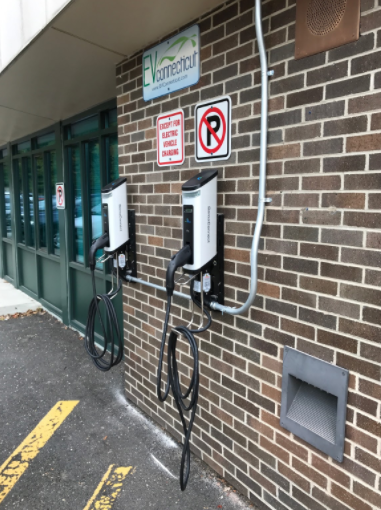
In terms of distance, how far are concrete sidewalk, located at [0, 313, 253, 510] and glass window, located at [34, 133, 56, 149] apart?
301 cm

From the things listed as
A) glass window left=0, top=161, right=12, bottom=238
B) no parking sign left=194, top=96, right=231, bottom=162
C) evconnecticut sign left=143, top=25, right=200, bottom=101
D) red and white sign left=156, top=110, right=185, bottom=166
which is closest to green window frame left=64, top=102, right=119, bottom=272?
evconnecticut sign left=143, top=25, right=200, bottom=101

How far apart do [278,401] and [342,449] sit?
39cm

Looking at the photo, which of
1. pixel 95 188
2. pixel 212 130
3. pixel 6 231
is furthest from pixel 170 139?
pixel 6 231

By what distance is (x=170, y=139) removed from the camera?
2617 mm

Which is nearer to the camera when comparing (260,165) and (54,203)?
(260,165)

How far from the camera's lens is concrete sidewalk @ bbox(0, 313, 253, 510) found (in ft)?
7.73

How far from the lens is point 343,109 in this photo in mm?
1680

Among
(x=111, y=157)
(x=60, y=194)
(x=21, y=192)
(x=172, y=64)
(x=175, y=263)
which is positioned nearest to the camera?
(x=175, y=263)

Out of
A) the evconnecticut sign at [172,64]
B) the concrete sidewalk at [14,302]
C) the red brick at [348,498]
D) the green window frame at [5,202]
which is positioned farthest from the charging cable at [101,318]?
the green window frame at [5,202]

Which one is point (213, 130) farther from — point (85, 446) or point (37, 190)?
point (37, 190)

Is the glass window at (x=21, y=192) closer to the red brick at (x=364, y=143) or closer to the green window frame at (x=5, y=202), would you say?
the green window frame at (x=5, y=202)

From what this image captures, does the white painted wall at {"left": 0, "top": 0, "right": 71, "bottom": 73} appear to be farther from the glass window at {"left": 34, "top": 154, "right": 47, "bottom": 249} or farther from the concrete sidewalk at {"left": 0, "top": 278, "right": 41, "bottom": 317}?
the concrete sidewalk at {"left": 0, "top": 278, "right": 41, "bottom": 317}

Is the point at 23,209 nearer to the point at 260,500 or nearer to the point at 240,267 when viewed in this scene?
the point at 240,267

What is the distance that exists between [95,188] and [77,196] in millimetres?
554
